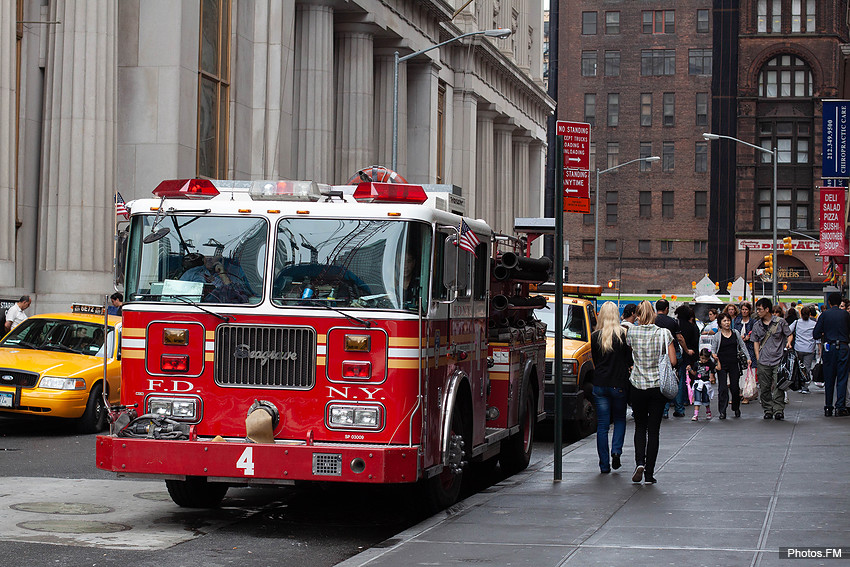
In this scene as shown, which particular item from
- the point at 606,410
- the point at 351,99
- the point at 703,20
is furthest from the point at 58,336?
the point at 703,20

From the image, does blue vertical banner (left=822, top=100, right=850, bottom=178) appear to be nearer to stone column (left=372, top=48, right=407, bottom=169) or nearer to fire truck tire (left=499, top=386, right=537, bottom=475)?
stone column (left=372, top=48, right=407, bottom=169)

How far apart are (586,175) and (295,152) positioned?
22.4 metres

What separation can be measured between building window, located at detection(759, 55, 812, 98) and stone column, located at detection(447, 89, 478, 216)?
5259 centimetres

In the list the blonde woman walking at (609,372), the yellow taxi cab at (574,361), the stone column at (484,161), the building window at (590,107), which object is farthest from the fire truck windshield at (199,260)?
the building window at (590,107)

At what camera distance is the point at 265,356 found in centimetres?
990

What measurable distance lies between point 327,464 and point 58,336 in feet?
33.6

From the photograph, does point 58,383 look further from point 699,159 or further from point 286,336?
point 699,159

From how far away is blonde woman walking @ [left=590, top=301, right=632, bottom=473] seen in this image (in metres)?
13.2

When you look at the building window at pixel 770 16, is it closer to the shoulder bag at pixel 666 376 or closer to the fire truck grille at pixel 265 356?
the shoulder bag at pixel 666 376

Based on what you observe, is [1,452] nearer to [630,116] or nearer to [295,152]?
[295,152]

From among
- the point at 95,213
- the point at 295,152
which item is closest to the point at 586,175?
the point at 95,213

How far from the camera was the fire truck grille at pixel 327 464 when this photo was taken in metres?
9.52

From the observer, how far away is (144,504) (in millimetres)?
11477

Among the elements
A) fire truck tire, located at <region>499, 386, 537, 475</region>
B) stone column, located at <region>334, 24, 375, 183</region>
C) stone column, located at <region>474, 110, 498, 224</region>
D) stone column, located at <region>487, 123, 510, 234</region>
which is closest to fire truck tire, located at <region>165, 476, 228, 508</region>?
fire truck tire, located at <region>499, 386, 537, 475</region>
